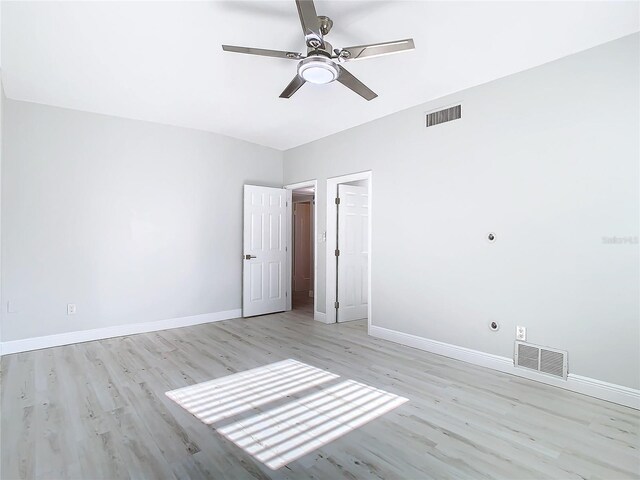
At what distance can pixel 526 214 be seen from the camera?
10.0 ft

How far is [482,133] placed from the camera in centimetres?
336

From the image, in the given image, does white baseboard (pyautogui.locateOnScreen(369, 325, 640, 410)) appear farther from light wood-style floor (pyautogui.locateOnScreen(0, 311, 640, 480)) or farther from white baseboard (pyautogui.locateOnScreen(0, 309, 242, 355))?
white baseboard (pyautogui.locateOnScreen(0, 309, 242, 355))

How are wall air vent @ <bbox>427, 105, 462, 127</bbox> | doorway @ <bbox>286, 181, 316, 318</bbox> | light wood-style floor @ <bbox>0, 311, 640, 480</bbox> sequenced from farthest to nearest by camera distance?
doorway @ <bbox>286, 181, 316, 318</bbox>
wall air vent @ <bbox>427, 105, 462, 127</bbox>
light wood-style floor @ <bbox>0, 311, 640, 480</bbox>

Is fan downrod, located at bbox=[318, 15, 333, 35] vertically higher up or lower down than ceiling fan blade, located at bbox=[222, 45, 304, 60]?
higher up

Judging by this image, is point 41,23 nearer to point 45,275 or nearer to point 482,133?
point 45,275

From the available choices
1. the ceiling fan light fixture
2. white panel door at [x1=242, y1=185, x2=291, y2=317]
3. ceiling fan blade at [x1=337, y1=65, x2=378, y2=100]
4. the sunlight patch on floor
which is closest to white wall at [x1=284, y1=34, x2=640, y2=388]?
ceiling fan blade at [x1=337, y1=65, x2=378, y2=100]

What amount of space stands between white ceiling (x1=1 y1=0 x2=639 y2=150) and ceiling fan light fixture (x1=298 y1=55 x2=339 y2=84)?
35 centimetres

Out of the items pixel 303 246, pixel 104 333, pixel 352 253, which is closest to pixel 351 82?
pixel 352 253

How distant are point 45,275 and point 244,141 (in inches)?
127

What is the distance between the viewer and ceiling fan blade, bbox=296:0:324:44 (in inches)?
73.9

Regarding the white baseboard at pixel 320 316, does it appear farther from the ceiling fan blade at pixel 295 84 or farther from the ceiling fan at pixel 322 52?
the ceiling fan at pixel 322 52

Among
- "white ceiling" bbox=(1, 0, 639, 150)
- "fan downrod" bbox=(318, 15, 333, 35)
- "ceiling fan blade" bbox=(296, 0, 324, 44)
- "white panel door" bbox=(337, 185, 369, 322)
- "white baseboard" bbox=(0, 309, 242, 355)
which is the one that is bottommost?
"white baseboard" bbox=(0, 309, 242, 355)

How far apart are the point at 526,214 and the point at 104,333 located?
497 cm

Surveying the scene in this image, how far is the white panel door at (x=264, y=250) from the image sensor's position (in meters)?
5.36
